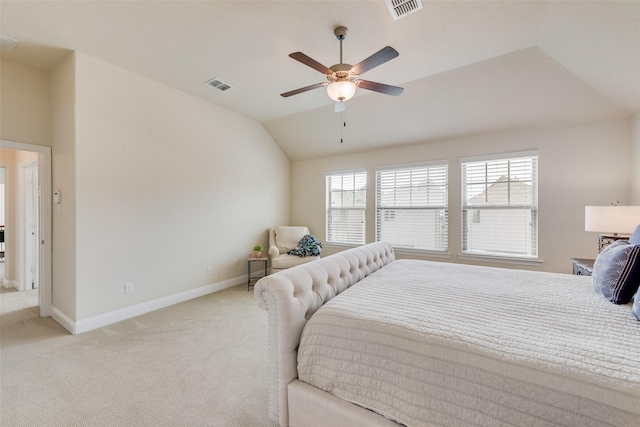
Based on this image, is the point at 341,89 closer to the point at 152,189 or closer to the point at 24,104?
the point at 152,189

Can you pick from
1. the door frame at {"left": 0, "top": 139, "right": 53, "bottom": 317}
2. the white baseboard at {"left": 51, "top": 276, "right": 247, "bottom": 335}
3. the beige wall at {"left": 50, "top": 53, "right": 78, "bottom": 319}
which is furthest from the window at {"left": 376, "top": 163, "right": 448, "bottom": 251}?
the door frame at {"left": 0, "top": 139, "right": 53, "bottom": 317}

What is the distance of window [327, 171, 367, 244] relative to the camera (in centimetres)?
515

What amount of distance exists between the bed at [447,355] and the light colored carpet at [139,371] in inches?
24.2

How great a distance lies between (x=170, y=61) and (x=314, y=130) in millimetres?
2374

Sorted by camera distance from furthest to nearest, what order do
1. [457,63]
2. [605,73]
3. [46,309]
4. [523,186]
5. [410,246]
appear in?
[410,246] < [523,186] < [46,309] < [457,63] < [605,73]

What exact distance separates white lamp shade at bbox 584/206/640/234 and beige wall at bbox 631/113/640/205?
0.77 metres

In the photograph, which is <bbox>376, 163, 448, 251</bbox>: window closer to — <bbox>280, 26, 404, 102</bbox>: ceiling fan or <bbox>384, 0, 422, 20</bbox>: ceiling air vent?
<bbox>280, 26, 404, 102</bbox>: ceiling fan

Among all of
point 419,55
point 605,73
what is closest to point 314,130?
point 419,55

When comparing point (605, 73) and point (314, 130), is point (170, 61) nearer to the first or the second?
point (314, 130)

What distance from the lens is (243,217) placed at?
469 centimetres

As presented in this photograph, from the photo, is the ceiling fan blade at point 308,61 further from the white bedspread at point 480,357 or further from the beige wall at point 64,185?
the beige wall at point 64,185

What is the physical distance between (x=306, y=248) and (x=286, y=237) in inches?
19.6

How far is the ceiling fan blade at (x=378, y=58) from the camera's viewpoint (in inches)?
75.7

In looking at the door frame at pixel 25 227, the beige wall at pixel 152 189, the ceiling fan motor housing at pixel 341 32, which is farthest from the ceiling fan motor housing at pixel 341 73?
the door frame at pixel 25 227
